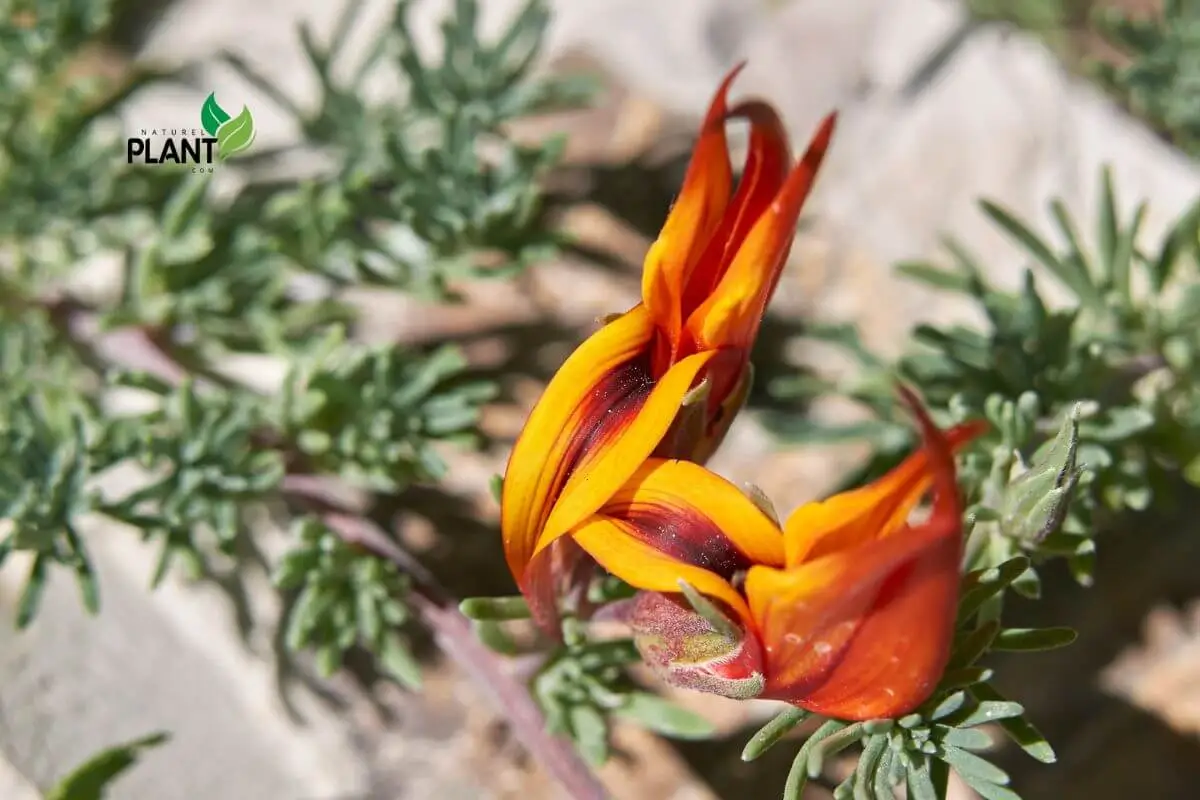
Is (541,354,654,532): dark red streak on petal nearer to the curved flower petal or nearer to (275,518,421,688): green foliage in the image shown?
the curved flower petal

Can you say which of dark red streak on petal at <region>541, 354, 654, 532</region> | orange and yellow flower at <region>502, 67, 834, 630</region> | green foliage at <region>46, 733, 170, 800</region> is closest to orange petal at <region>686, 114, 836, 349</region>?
orange and yellow flower at <region>502, 67, 834, 630</region>

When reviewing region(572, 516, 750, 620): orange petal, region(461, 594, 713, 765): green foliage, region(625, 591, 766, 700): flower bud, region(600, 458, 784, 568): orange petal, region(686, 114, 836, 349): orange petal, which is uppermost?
region(686, 114, 836, 349): orange petal

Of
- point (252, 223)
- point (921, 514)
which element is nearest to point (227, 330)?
point (252, 223)

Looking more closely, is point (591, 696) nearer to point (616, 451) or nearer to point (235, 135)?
point (616, 451)

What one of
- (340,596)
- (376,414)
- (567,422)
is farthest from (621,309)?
(567,422)

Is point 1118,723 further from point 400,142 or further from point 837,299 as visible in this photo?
point 400,142

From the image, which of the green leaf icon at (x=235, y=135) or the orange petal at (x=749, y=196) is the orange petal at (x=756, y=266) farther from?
the green leaf icon at (x=235, y=135)

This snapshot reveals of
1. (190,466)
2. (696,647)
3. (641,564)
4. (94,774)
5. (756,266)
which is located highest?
(756,266)
